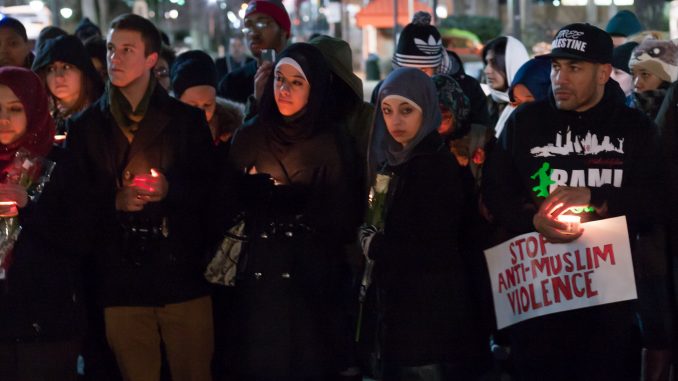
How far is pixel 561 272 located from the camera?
5.25 metres

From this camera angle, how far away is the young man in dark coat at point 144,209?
564 cm

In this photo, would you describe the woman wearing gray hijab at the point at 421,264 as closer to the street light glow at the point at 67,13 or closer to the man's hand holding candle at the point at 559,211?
the man's hand holding candle at the point at 559,211

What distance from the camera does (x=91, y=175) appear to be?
5715 mm

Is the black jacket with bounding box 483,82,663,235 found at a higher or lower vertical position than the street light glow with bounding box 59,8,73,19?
lower

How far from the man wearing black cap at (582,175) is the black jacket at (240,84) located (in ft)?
10.5

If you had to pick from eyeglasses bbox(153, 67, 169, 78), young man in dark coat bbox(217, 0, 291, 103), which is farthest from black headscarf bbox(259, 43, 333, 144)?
eyeglasses bbox(153, 67, 169, 78)

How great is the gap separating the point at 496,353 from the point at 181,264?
2.23 meters

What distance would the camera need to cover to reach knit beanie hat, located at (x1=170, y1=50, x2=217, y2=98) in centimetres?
719

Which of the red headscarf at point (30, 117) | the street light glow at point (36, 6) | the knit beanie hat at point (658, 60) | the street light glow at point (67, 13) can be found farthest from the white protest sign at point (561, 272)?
the street light glow at point (67, 13)

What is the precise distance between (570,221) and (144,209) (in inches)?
84.2

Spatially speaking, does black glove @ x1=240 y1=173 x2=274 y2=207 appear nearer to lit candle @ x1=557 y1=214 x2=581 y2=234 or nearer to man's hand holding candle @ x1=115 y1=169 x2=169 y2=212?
man's hand holding candle @ x1=115 y1=169 x2=169 y2=212

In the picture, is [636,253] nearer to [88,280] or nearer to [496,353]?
[496,353]

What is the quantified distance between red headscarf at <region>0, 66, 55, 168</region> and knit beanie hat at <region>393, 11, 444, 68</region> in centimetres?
339

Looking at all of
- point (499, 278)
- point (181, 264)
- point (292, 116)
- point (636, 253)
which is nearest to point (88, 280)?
point (181, 264)
